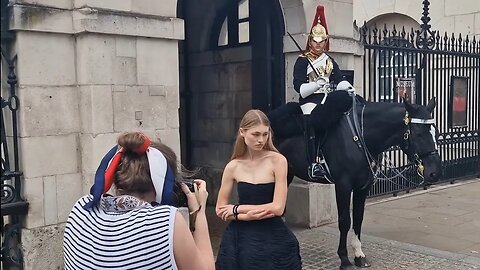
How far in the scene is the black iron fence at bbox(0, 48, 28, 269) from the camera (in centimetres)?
529

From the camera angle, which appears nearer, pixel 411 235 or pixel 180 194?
pixel 180 194

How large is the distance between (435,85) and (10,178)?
9.05 meters

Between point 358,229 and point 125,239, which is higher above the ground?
point 125,239

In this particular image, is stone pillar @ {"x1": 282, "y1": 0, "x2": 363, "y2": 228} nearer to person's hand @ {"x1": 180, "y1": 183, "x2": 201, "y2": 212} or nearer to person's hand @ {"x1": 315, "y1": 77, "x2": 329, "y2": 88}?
person's hand @ {"x1": 315, "y1": 77, "x2": 329, "y2": 88}

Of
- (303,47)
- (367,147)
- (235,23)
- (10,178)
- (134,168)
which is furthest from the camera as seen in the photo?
(235,23)

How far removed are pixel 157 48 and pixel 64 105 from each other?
1176 mm

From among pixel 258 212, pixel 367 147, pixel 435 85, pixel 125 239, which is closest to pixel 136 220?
pixel 125 239

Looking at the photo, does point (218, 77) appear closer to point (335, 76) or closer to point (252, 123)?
point (335, 76)

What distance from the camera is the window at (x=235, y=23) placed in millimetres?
9336

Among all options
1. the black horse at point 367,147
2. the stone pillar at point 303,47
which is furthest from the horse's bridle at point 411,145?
the stone pillar at point 303,47

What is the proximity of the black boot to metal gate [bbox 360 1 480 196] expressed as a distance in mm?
4019

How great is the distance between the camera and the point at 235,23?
9.41 metres

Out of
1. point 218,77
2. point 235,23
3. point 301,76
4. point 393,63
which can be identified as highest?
point 235,23

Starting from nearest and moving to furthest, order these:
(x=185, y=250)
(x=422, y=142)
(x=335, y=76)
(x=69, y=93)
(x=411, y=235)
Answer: (x=185, y=250)
(x=69, y=93)
(x=422, y=142)
(x=335, y=76)
(x=411, y=235)
